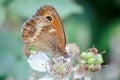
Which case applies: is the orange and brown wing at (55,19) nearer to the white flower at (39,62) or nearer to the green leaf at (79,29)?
the white flower at (39,62)

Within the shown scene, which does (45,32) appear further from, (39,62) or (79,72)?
(79,72)

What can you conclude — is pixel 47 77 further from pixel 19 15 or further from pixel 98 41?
pixel 98 41

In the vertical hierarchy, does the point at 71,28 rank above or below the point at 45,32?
above

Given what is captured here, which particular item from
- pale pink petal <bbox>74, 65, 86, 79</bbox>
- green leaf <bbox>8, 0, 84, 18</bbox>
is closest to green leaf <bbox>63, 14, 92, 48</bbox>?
green leaf <bbox>8, 0, 84, 18</bbox>

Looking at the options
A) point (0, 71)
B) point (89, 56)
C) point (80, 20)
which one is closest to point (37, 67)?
point (89, 56)

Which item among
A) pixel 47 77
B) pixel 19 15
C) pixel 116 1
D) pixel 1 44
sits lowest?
pixel 47 77

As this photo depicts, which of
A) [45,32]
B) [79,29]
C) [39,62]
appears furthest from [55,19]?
[79,29]

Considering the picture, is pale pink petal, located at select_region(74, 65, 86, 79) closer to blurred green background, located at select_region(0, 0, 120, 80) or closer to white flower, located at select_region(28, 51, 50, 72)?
white flower, located at select_region(28, 51, 50, 72)
